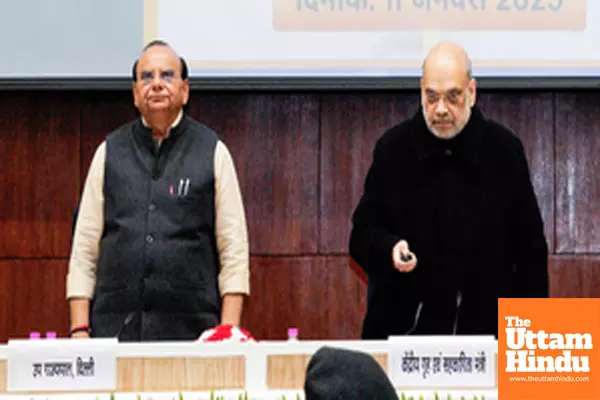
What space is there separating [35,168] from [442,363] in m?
2.55

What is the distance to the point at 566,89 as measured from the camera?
389cm

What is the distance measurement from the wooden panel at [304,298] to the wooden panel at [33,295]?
2.38ft

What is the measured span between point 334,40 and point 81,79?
923 mm

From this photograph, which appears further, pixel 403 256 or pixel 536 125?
pixel 536 125

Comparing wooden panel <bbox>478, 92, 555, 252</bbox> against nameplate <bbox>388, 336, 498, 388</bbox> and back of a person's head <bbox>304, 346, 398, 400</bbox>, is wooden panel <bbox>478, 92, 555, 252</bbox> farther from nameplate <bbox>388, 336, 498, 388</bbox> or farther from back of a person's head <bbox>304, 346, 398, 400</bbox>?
back of a person's head <bbox>304, 346, 398, 400</bbox>

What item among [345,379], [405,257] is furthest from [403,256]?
[345,379]

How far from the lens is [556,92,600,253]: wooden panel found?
164 inches

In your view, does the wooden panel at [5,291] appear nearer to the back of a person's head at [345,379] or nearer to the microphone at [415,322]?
the microphone at [415,322]

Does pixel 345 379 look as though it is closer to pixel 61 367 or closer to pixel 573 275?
pixel 61 367

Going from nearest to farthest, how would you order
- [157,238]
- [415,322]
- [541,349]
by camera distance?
1. [541,349]
2. [415,322]
3. [157,238]

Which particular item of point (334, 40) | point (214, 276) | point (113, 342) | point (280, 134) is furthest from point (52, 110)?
point (113, 342)

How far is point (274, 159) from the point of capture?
13.7ft

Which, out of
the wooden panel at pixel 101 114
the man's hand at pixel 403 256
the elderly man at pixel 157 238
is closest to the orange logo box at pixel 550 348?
the man's hand at pixel 403 256

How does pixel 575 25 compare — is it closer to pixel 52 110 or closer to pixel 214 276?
pixel 214 276
